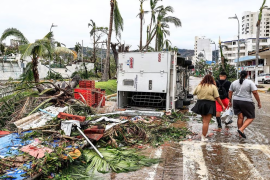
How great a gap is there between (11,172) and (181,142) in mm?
3995

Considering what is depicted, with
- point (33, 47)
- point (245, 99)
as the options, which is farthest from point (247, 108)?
point (33, 47)

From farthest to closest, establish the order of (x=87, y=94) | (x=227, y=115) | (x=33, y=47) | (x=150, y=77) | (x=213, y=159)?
(x=33, y=47) → (x=87, y=94) → (x=150, y=77) → (x=227, y=115) → (x=213, y=159)

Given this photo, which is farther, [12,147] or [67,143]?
[67,143]

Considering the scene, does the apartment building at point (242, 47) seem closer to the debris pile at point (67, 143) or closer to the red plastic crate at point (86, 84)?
the red plastic crate at point (86, 84)

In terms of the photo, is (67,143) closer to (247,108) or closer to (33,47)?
(247,108)

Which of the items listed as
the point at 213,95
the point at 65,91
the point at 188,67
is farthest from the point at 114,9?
the point at 213,95

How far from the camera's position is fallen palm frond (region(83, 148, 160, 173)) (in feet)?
15.4

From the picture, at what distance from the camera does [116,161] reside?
4.97 meters

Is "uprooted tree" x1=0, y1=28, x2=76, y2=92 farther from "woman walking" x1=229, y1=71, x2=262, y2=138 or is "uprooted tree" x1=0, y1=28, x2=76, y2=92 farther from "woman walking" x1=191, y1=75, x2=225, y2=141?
"woman walking" x1=229, y1=71, x2=262, y2=138

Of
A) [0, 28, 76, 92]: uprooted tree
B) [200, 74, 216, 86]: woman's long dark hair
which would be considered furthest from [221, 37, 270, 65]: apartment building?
[200, 74, 216, 86]: woman's long dark hair

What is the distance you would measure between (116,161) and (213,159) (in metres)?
1.97

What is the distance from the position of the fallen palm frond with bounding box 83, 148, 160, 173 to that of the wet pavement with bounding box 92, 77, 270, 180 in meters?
0.17

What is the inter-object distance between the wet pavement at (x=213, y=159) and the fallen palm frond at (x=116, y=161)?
0.55 feet

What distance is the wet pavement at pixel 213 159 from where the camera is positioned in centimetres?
446
